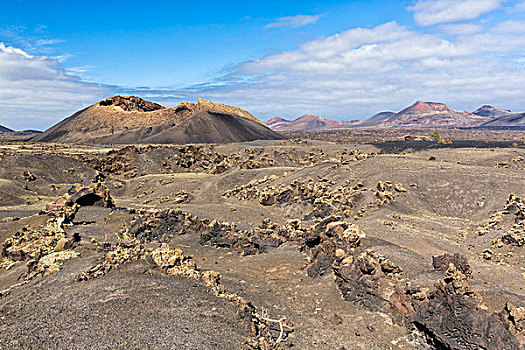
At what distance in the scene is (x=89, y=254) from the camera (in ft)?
59.2

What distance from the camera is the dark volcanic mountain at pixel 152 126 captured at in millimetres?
119125

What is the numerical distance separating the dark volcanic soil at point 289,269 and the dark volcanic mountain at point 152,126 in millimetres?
83033

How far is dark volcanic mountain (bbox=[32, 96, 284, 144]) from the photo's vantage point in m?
119

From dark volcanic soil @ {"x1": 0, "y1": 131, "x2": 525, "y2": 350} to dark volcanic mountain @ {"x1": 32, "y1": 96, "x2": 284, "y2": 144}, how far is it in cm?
8303

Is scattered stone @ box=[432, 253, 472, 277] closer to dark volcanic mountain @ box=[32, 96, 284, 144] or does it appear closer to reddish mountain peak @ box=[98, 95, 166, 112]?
dark volcanic mountain @ box=[32, 96, 284, 144]

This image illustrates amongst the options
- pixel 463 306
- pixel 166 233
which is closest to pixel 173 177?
pixel 166 233

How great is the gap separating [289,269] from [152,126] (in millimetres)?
120737

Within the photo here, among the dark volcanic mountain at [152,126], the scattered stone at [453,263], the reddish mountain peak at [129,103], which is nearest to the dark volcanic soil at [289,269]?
the scattered stone at [453,263]

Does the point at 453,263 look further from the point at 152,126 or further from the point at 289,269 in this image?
the point at 152,126

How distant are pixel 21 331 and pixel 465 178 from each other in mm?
34964

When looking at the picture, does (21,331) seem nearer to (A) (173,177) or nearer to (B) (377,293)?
(B) (377,293)

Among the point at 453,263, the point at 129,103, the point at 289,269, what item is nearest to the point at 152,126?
the point at 129,103

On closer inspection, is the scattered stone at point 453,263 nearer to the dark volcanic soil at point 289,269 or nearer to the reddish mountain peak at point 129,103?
the dark volcanic soil at point 289,269

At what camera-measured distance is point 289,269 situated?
18.2 metres
